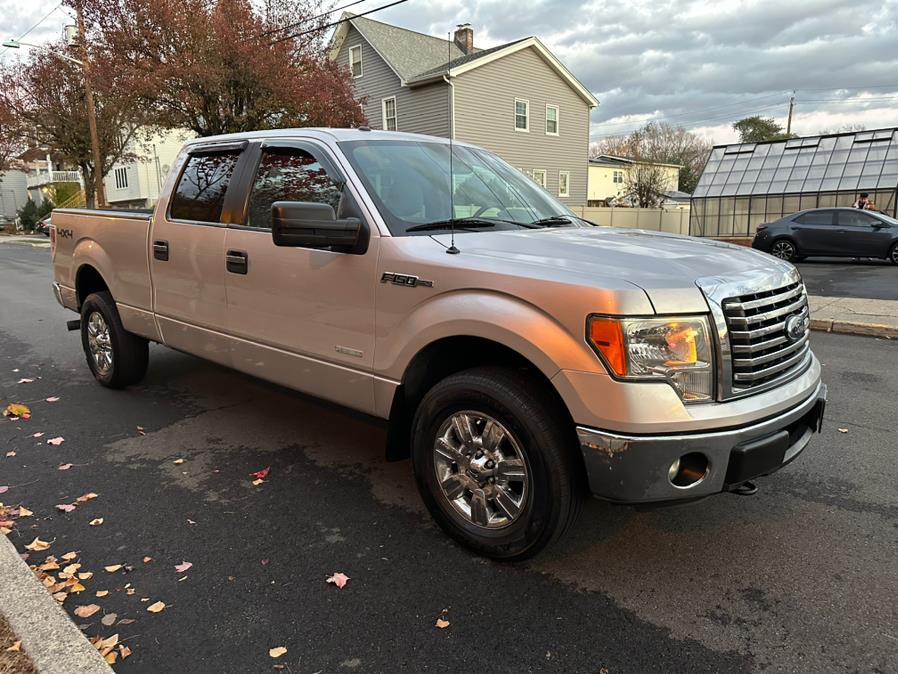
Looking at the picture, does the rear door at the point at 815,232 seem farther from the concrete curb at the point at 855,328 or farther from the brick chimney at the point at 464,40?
the brick chimney at the point at 464,40

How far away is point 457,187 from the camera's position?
12.5 ft

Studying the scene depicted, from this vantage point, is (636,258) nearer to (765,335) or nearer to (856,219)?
(765,335)

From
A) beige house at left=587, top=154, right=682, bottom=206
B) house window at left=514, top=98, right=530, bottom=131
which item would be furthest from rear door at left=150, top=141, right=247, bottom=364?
beige house at left=587, top=154, right=682, bottom=206

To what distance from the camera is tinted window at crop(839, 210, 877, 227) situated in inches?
667

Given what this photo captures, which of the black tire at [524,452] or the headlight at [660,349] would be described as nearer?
the headlight at [660,349]

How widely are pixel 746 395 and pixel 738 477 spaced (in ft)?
1.08

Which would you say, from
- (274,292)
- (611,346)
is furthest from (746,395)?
(274,292)

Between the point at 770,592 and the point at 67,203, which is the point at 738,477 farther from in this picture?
the point at 67,203

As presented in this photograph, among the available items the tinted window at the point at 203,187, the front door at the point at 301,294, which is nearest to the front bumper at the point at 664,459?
the front door at the point at 301,294

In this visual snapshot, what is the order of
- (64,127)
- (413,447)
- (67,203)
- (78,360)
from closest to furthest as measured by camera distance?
(413,447) < (78,360) < (64,127) < (67,203)

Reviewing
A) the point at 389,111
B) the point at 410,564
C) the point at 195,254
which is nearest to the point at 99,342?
the point at 195,254

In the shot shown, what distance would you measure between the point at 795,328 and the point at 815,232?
55.6 feet

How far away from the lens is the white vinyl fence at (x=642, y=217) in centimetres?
3123

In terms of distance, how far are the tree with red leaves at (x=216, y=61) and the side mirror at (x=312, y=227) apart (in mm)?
17445
